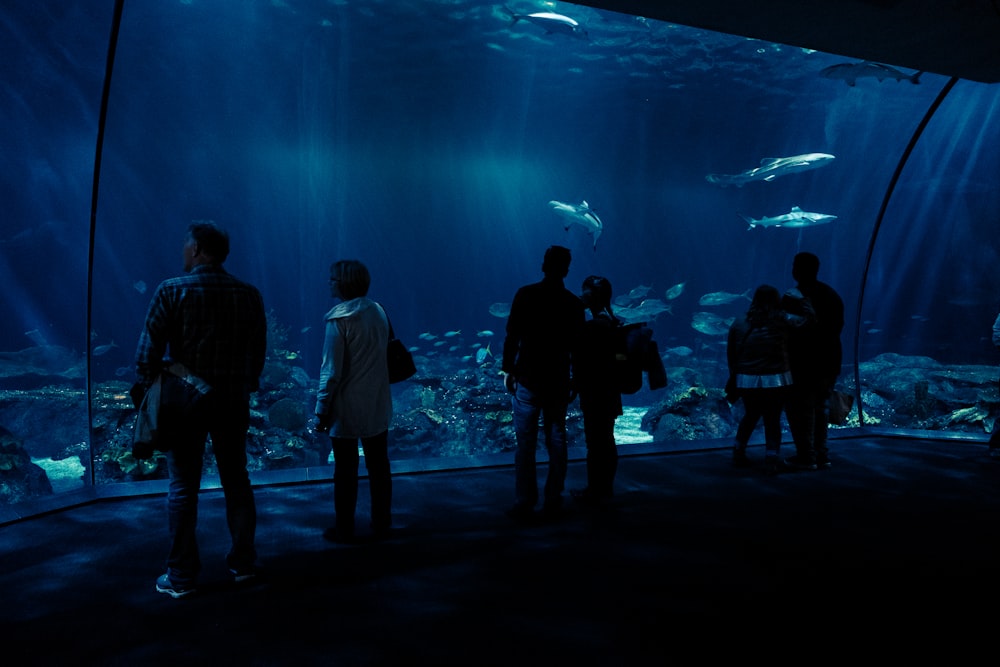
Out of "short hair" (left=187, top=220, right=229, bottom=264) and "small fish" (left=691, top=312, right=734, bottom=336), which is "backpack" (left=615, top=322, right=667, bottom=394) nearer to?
"short hair" (left=187, top=220, right=229, bottom=264)

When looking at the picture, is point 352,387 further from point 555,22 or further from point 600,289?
point 555,22

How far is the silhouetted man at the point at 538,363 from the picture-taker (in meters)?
4.10

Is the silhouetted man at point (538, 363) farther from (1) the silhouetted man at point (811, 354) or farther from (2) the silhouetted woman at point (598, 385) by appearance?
(1) the silhouetted man at point (811, 354)

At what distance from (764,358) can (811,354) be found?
469 millimetres

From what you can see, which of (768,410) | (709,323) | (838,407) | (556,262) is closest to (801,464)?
(768,410)

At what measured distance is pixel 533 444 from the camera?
4.13 metres

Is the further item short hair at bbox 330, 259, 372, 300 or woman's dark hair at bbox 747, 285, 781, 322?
woman's dark hair at bbox 747, 285, 781, 322

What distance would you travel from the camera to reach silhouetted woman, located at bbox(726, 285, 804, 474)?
→ 526cm

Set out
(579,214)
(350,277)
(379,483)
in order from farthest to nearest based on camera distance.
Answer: (579,214), (379,483), (350,277)

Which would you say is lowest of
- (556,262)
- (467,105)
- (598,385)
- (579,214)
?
(598,385)

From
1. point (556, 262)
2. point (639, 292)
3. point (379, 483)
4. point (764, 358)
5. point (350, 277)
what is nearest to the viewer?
point (350, 277)

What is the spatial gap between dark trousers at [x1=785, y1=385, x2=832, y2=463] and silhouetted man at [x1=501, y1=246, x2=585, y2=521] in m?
2.54

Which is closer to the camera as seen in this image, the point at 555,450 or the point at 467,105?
the point at 555,450

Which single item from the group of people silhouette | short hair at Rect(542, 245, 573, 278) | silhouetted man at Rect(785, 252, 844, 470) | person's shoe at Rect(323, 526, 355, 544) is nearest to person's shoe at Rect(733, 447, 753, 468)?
the group of people silhouette
